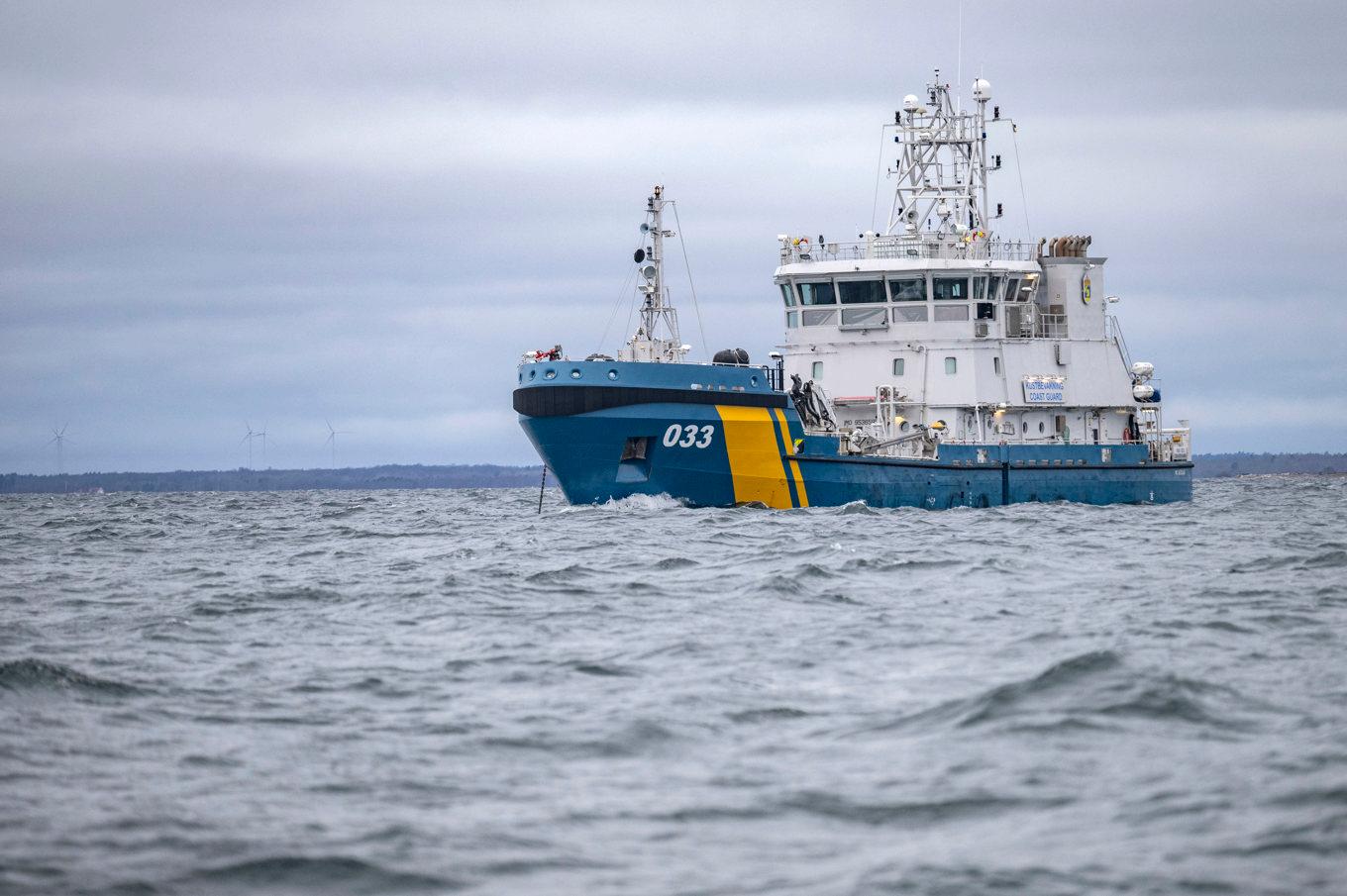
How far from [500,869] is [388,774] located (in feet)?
7.02

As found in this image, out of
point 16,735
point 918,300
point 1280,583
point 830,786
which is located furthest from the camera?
point 918,300

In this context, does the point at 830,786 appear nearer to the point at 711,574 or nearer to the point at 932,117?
the point at 711,574

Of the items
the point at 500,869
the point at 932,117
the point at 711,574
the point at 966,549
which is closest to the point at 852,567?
the point at 711,574

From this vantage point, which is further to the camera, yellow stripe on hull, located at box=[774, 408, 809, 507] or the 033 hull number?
yellow stripe on hull, located at box=[774, 408, 809, 507]

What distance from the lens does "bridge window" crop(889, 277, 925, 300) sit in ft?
139

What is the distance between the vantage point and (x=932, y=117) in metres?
46.2

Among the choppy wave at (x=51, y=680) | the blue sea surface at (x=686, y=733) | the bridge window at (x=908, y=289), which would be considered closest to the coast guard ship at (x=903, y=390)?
the bridge window at (x=908, y=289)

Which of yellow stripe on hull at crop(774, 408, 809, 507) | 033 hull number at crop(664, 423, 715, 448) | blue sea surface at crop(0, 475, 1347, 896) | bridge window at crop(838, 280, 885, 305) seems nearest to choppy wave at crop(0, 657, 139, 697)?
blue sea surface at crop(0, 475, 1347, 896)

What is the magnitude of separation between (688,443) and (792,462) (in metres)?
2.59

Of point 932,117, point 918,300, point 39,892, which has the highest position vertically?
point 932,117

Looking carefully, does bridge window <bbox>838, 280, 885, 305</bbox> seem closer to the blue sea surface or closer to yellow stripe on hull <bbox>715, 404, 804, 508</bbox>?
yellow stripe on hull <bbox>715, 404, 804, 508</bbox>

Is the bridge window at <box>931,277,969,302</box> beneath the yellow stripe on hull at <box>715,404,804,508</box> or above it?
above

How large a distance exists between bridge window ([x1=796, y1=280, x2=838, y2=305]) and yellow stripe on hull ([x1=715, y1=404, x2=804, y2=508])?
687 cm

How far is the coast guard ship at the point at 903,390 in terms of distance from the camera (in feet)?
119
